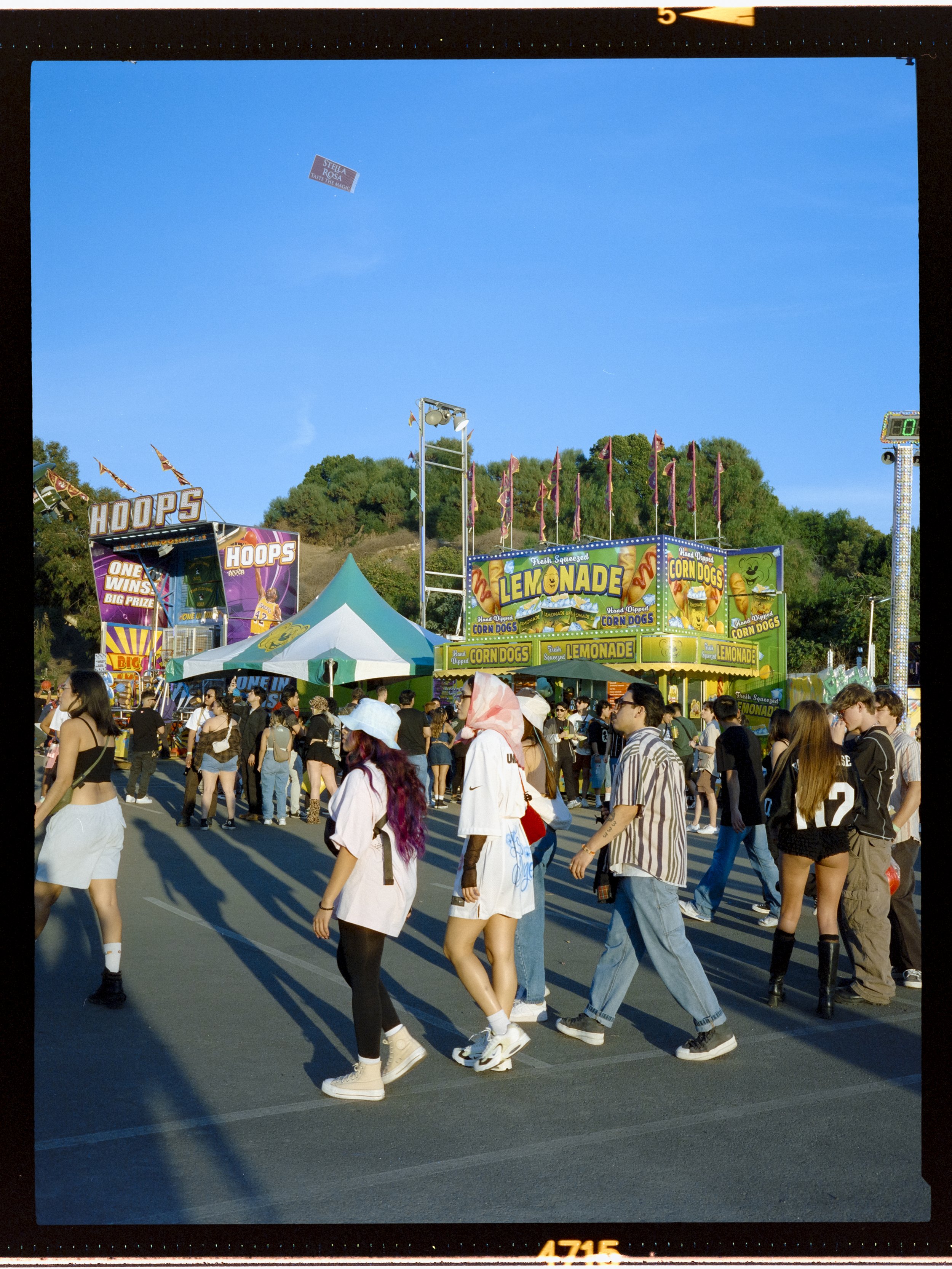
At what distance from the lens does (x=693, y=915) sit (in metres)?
8.84

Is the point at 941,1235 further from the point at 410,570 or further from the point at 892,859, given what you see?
the point at 410,570

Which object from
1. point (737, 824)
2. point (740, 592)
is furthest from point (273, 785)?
point (740, 592)

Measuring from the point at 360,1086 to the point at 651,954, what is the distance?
4.95 ft

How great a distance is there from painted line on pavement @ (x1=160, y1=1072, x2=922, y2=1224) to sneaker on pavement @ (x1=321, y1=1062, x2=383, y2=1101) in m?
0.78

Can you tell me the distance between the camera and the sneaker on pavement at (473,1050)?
203 inches

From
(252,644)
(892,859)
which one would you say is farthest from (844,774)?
(252,644)

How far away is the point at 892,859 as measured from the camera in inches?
258

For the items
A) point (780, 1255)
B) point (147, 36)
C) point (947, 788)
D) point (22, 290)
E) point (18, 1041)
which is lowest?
point (780, 1255)

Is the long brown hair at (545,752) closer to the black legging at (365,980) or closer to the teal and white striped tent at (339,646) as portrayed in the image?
the black legging at (365,980)

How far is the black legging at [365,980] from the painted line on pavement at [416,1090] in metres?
0.27

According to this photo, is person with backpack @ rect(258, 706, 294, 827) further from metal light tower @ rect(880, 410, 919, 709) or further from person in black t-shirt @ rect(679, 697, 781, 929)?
metal light tower @ rect(880, 410, 919, 709)

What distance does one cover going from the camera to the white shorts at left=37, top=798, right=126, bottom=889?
19.0 ft

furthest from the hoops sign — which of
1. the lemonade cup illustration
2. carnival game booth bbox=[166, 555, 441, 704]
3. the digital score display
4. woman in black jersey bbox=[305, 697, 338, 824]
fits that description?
woman in black jersey bbox=[305, 697, 338, 824]

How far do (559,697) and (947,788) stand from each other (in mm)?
23060
